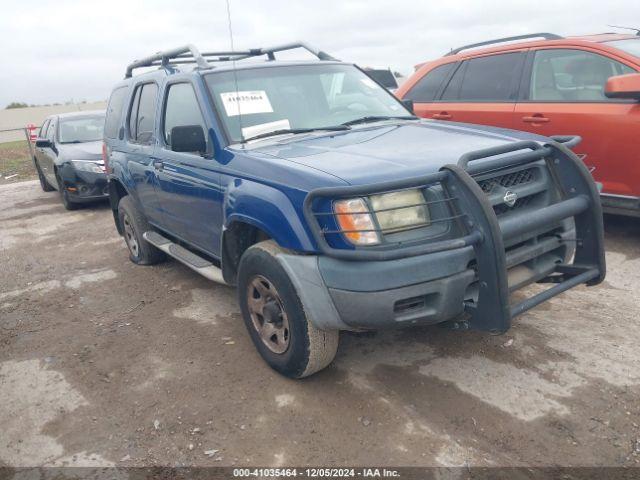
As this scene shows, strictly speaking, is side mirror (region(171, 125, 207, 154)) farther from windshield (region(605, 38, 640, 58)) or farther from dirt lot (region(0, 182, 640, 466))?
windshield (region(605, 38, 640, 58))

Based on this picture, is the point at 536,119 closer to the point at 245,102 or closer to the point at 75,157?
the point at 245,102

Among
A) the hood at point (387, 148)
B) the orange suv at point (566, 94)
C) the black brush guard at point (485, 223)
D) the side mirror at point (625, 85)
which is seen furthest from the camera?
the orange suv at point (566, 94)

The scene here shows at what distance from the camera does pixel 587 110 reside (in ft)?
15.9

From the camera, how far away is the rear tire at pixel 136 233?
5.34 m

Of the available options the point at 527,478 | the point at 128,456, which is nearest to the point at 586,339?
the point at 527,478

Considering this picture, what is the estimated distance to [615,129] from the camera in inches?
182

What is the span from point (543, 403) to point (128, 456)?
2170 mm

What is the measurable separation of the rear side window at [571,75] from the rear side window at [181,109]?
10.9 feet

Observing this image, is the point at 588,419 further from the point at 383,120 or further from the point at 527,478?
the point at 383,120

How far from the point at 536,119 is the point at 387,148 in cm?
271

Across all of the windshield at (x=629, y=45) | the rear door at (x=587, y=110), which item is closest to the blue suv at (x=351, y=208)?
the rear door at (x=587, y=110)

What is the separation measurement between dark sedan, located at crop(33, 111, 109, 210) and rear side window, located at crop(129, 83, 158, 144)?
3943 millimetres

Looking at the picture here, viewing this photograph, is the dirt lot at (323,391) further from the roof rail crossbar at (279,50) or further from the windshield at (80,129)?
the windshield at (80,129)

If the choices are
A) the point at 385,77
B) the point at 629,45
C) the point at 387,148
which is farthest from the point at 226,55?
the point at 385,77
